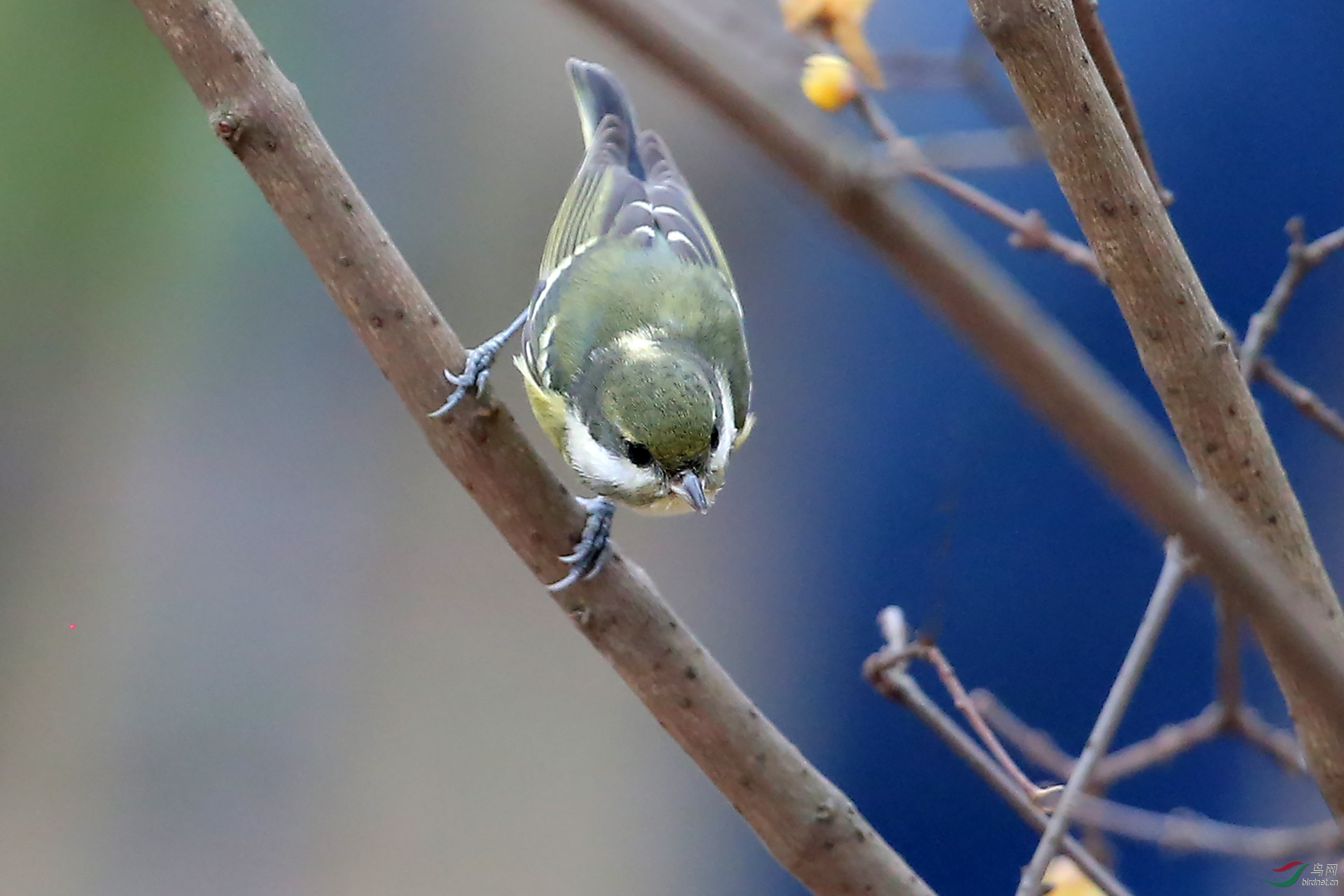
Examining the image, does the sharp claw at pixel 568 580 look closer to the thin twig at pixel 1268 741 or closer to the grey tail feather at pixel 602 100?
the thin twig at pixel 1268 741

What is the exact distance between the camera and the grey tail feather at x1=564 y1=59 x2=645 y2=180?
118cm

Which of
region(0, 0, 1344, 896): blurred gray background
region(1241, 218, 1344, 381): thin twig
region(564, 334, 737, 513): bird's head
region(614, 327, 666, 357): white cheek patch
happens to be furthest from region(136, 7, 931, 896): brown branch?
region(0, 0, 1344, 896): blurred gray background

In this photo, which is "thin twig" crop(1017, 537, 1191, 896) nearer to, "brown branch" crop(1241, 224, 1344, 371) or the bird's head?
"brown branch" crop(1241, 224, 1344, 371)

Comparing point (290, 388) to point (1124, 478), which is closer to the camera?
point (1124, 478)

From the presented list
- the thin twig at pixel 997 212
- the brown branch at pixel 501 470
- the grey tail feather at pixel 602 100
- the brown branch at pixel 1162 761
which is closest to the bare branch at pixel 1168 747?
the brown branch at pixel 1162 761

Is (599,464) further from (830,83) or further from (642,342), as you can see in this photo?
(830,83)

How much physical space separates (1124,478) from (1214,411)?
0.50m

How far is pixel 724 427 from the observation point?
3.07ft

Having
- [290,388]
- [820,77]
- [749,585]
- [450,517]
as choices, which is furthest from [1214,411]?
[290,388]

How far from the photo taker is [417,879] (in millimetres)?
1620

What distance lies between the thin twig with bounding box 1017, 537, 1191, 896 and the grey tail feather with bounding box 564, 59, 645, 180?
77 cm

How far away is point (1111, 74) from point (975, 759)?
398mm

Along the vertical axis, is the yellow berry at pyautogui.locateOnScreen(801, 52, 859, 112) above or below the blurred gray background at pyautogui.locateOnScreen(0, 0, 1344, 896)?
below

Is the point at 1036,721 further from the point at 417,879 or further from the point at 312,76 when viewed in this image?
the point at 312,76
